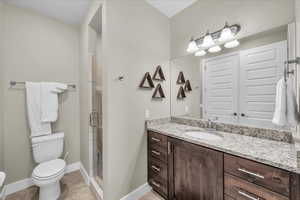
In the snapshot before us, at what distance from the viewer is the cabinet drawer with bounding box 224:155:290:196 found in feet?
2.51

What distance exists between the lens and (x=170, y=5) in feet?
6.08

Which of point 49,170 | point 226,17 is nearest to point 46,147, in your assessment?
point 49,170

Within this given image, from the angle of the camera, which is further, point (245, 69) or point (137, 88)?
point (137, 88)

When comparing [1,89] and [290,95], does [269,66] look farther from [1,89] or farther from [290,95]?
[1,89]

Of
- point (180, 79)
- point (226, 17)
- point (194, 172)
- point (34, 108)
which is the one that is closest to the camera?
point (194, 172)

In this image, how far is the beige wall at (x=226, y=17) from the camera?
1161mm

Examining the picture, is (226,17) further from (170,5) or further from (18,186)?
(18,186)

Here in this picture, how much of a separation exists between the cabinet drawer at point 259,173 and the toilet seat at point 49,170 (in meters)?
1.85

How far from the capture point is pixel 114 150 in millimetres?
1438

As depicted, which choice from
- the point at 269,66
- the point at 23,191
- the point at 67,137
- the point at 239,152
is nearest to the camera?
the point at 239,152

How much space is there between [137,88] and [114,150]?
0.80m

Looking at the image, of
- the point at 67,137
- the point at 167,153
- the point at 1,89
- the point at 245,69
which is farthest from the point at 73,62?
the point at 245,69

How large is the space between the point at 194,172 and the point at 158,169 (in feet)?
1.73

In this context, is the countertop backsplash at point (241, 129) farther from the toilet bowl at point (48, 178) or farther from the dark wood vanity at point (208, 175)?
the toilet bowl at point (48, 178)
